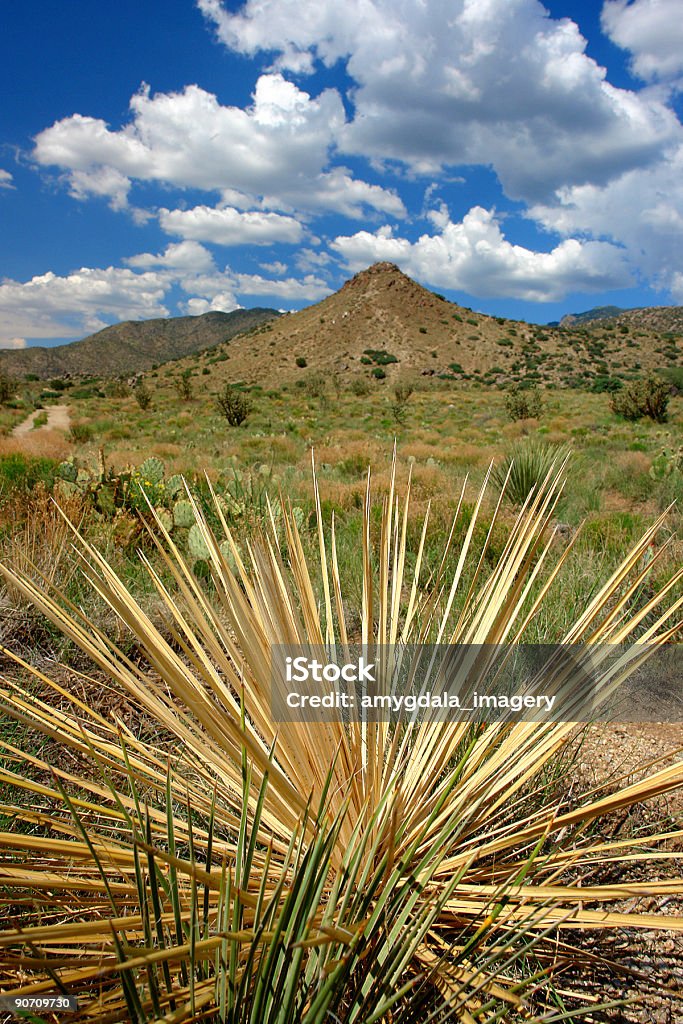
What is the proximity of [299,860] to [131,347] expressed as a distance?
120 metres

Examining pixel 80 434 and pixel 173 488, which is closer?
pixel 173 488

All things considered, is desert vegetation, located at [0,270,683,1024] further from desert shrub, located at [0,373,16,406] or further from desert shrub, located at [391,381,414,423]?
desert shrub, located at [0,373,16,406]

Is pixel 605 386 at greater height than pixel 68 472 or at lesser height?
greater

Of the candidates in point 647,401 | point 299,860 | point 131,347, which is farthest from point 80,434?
point 131,347

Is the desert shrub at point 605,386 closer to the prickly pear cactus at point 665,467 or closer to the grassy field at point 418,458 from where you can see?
the grassy field at point 418,458

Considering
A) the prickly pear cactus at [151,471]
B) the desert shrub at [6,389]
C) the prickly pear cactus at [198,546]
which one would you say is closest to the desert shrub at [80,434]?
the prickly pear cactus at [151,471]

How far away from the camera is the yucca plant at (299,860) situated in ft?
2.27

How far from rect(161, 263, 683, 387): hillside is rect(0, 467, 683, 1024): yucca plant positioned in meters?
40.1

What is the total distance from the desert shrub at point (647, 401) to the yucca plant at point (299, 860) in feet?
55.3

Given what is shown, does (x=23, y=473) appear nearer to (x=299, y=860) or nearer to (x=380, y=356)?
(x=299, y=860)

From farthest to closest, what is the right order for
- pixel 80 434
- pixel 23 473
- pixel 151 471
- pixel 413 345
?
pixel 413 345 → pixel 80 434 → pixel 23 473 → pixel 151 471

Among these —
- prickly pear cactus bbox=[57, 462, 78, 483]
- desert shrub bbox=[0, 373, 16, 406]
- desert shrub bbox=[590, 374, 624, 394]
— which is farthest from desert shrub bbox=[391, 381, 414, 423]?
desert shrub bbox=[0, 373, 16, 406]

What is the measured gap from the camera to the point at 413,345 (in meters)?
50.2

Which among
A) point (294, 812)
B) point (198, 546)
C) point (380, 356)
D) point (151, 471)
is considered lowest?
point (294, 812)
